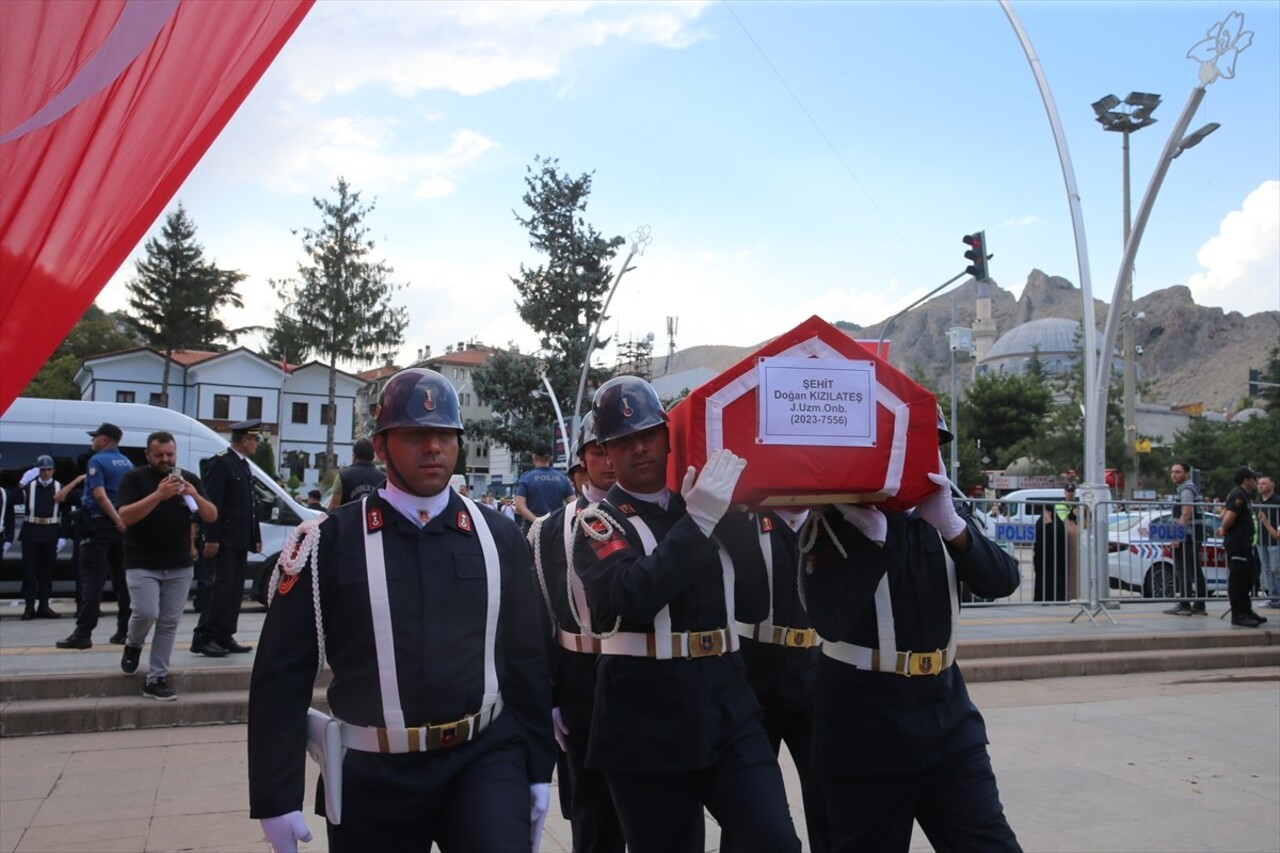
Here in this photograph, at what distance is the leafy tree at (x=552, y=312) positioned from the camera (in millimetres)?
41938

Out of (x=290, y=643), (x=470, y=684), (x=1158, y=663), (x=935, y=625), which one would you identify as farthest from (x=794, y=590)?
(x=1158, y=663)

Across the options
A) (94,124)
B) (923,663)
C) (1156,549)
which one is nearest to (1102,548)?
(1156,549)

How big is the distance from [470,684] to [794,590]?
1.80m

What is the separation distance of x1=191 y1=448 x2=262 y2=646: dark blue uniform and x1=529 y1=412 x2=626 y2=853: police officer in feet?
18.4

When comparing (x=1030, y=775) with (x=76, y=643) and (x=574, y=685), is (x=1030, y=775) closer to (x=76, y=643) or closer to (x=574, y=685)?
(x=574, y=685)

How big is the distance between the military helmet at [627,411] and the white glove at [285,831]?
A: 5.24ft

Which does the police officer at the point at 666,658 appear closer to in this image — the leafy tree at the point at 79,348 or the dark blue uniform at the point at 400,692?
the dark blue uniform at the point at 400,692

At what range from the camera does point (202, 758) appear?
23.4 ft

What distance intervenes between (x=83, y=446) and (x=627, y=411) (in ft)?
44.0

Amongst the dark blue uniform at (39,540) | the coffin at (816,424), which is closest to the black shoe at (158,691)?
the dark blue uniform at (39,540)

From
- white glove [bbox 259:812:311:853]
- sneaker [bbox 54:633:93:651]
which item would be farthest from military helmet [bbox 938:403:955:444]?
sneaker [bbox 54:633:93:651]

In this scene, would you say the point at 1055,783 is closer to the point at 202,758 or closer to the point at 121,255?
the point at 202,758

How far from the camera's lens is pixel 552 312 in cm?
4341

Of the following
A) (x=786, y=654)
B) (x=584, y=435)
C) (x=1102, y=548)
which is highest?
(x=584, y=435)
